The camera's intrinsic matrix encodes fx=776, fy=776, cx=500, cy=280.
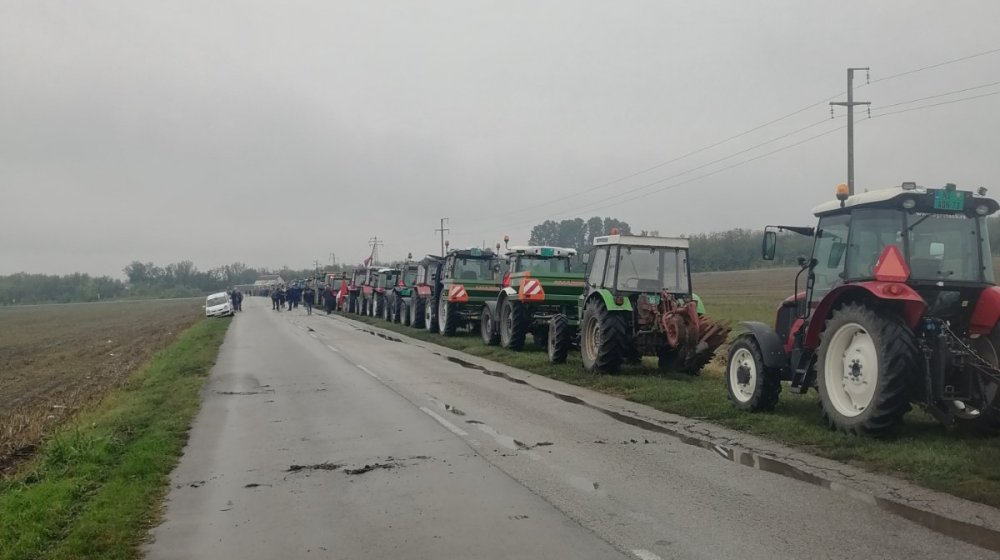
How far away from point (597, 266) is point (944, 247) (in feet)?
22.8

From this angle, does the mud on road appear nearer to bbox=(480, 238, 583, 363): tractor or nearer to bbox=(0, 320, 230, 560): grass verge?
bbox=(0, 320, 230, 560): grass verge

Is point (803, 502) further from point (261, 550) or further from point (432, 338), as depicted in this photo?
point (432, 338)

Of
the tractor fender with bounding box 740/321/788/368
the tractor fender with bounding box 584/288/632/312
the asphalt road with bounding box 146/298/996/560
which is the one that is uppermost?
the tractor fender with bounding box 584/288/632/312

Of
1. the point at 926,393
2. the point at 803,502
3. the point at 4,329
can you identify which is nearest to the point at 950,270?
the point at 926,393

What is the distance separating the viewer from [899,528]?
514 cm

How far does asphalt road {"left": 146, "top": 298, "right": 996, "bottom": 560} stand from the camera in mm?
4961

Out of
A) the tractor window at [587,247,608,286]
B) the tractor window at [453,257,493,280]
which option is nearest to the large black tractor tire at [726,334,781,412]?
the tractor window at [587,247,608,286]

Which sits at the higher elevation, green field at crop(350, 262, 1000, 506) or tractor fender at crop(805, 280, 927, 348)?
tractor fender at crop(805, 280, 927, 348)

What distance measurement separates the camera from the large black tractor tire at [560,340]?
50.3 feet

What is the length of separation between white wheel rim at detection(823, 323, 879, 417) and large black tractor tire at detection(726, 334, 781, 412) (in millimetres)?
1058

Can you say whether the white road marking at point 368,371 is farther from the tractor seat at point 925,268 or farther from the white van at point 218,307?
the white van at point 218,307

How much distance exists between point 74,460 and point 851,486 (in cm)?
725

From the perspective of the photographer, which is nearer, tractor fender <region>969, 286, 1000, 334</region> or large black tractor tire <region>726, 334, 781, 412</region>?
tractor fender <region>969, 286, 1000, 334</region>

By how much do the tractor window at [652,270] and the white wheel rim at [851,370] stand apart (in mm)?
5602
